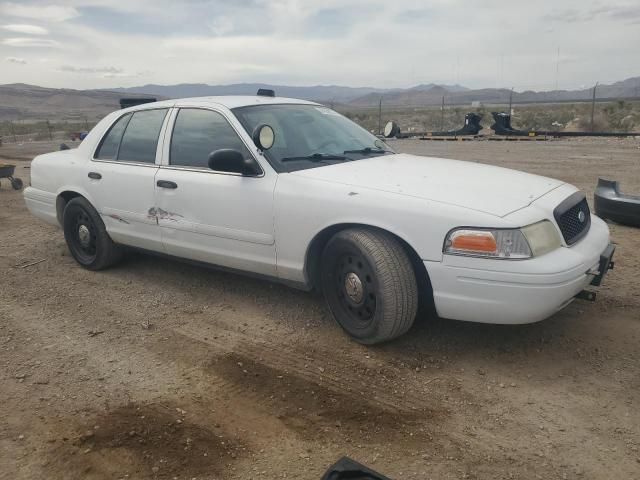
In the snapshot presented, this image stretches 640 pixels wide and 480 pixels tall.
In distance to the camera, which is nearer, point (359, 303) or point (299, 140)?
point (359, 303)

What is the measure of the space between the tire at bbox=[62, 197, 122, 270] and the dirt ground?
1.56 feet

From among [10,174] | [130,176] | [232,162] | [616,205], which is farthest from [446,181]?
[10,174]

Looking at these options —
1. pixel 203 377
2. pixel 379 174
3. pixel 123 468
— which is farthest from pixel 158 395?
pixel 379 174

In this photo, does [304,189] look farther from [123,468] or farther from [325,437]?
[123,468]

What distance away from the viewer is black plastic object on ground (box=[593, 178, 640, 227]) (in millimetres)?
6172

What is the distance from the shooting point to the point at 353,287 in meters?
3.70

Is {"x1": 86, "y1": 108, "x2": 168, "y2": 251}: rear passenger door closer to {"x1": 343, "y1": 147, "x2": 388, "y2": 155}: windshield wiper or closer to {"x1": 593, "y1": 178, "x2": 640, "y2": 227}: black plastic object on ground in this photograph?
{"x1": 343, "y1": 147, "x2": 388, "y2": 155}: windshield wiper

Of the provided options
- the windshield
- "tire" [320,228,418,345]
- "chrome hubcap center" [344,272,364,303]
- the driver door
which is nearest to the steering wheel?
the windshield

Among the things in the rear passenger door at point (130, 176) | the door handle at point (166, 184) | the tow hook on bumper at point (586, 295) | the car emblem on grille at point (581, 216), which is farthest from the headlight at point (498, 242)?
the rear passenger door at point (130, 176)

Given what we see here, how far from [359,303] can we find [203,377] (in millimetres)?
1076

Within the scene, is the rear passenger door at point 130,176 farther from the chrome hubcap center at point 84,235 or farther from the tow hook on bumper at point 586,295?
the tow hook on bumper at point 586,295

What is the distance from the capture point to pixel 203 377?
11.3ft

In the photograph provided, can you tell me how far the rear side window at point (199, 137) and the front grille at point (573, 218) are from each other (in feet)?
7.14

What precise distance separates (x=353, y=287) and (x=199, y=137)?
71.2 inches
